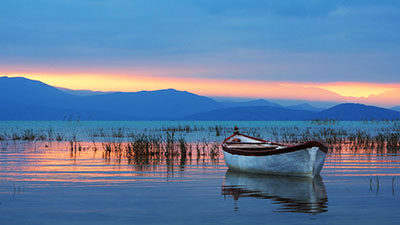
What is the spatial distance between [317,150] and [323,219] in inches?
296

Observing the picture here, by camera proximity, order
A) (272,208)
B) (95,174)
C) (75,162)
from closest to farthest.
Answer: (272,208)
(95,174)
(75,162)

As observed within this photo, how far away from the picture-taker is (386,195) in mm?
14867

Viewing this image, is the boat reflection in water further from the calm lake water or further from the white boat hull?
the white boat hull

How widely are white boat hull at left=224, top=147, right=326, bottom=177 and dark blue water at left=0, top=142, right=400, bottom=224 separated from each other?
18.4 inches

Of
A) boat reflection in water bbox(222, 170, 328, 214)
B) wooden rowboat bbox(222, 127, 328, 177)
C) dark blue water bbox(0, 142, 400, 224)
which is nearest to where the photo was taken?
dark blue water bbox(0, 142, 400, 224)

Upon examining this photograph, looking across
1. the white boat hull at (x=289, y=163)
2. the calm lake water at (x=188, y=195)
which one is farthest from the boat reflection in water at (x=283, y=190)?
the white boat hull at (x=289, y=163)

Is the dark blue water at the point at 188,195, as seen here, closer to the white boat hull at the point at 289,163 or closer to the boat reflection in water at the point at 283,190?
the boat reflection in water at the point at 283,190

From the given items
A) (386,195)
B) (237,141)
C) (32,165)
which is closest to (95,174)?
(32,165)

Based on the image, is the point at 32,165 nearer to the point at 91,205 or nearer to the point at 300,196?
the point at 91,205

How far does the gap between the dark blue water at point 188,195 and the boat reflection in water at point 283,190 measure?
0.08ft

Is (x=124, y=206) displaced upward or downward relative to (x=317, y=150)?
downward

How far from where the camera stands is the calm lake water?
11.8 m

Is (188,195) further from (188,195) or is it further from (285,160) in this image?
(285,160)

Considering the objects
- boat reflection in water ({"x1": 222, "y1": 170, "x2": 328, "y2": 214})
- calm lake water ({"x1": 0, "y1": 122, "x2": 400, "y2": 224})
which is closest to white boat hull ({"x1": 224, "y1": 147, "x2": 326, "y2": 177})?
boat reflection in water ({"x1": 222, "y1": 170, "x2": 328, "y2": 214})
